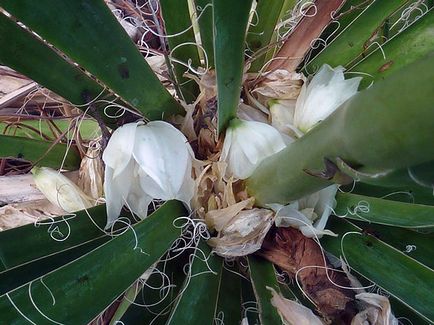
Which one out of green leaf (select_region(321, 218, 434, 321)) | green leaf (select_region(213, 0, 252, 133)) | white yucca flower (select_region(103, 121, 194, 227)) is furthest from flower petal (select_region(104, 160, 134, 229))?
green leaf (select_region(321, 218, 434, 321))

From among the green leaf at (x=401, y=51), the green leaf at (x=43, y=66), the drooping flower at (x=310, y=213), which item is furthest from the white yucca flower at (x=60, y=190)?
the green leaf at (x=401, y=51)

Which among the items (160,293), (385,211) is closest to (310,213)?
(385,211)

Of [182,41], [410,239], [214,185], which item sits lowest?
[410,239]

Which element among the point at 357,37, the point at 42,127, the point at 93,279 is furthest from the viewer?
the point at 42,127

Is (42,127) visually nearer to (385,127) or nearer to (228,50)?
(228,50)

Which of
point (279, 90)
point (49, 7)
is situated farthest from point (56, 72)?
point (279, 90)

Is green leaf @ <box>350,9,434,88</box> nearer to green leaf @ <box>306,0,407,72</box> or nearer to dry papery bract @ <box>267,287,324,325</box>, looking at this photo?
green leaf @ <box>306,0,407,72</box>

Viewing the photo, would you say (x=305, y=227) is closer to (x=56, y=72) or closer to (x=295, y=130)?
(x=295, y=130)
